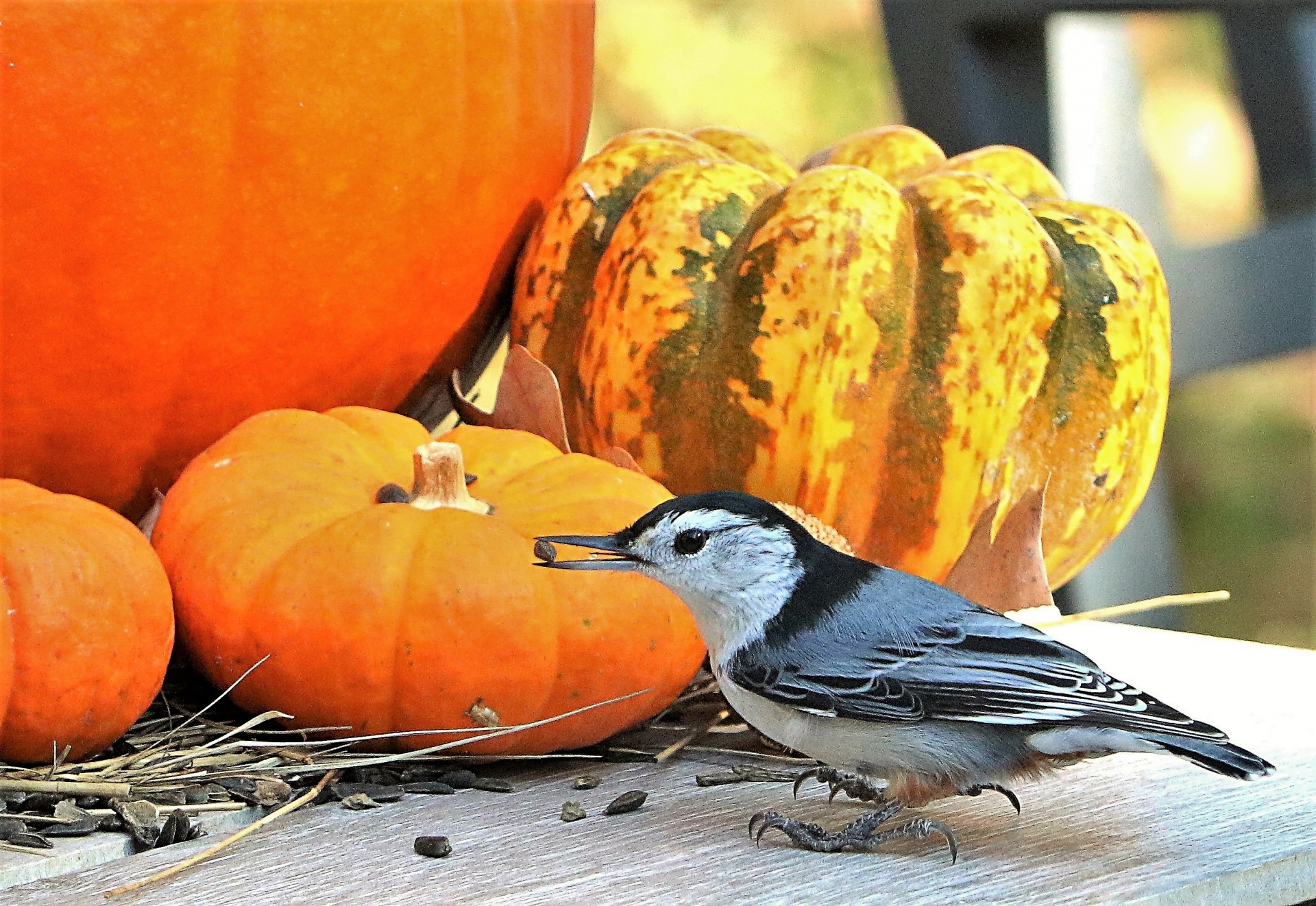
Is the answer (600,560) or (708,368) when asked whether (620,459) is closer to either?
(708,368)

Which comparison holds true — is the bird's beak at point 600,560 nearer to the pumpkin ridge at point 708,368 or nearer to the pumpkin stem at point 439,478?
the pumpkin stem at point 439,478

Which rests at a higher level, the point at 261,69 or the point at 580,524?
the point at 261,69

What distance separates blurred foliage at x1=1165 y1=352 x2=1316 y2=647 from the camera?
14.2ft

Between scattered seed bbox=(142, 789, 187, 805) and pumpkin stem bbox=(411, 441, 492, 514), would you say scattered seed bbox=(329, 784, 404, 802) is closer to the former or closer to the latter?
scattered seed bbox=(142, 789, 187, 805)

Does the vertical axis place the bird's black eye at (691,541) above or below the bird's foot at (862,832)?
above

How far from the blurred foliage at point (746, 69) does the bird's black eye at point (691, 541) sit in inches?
120

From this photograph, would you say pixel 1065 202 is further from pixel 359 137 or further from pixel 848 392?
pixel 359 137

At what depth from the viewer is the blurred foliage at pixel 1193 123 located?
4547mm

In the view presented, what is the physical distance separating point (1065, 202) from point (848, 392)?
35 centimetres

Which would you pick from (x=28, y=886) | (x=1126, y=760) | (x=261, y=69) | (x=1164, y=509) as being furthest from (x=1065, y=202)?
(x=28, y=886)

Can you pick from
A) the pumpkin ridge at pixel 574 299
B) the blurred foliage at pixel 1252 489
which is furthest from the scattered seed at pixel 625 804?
the blurred foliage at pixel 1252 489

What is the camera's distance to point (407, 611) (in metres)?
1.01

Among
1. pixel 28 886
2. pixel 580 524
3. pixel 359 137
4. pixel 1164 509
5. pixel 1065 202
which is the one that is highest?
pixel 359 137

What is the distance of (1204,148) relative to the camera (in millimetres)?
4664
